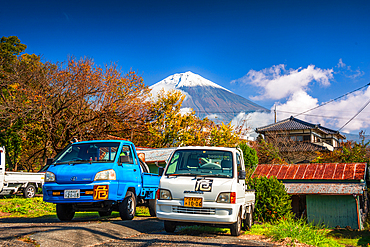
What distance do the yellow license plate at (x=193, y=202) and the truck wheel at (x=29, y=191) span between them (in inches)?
595

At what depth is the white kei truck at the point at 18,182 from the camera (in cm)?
1692

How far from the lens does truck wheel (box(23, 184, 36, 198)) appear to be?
63.2 ft

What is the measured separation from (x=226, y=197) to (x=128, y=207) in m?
3.16

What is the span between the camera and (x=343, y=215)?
20531 millimetres

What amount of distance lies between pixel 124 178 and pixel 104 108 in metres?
15.3

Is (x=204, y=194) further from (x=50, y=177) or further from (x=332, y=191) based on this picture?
(x=332, y=191)

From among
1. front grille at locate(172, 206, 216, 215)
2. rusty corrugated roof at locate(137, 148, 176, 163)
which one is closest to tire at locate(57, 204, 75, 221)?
front grille at locate(172, 206, 216, 215)

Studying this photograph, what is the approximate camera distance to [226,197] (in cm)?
717

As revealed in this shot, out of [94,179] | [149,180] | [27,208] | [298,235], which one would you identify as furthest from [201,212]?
[27,208]

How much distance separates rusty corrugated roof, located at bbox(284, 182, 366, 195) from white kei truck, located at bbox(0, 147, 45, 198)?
14.4 meters

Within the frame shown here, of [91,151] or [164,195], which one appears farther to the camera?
[91,151]

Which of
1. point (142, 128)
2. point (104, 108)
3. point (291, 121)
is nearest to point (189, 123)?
point (142, 128)

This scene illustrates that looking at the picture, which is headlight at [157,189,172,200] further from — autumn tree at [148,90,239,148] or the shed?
autumn tree at [148,90,239,148]

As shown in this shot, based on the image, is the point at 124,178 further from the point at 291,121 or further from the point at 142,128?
the point at 291,121
